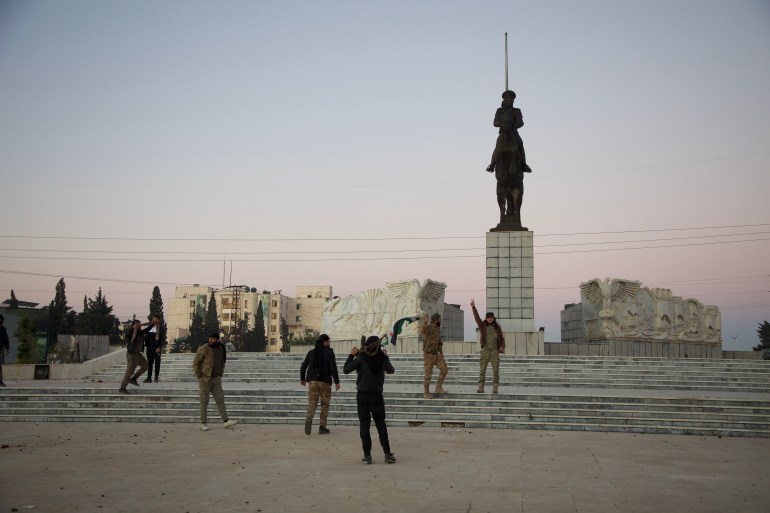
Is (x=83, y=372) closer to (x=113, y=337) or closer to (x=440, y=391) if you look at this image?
(x=440, y=391)

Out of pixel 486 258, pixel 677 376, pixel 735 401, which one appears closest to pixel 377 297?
pixel 486 258

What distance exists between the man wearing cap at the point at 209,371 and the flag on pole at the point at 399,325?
15.5m

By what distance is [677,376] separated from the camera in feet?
66.5

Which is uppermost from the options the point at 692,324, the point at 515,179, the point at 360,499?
the point at 515,179

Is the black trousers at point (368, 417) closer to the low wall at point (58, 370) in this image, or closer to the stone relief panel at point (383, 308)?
the low wall at point (58, 370)

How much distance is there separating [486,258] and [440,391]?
11912mm

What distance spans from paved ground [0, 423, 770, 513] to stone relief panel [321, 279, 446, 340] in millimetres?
16540

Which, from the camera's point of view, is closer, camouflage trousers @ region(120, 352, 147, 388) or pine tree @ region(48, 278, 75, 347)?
camouflage trousers @ region(120, 352, 147, 388)

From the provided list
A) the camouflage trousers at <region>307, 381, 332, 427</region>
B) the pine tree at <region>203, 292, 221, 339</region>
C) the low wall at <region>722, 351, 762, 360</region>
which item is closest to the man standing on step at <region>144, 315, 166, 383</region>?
the camouflage trousers at <region>307, 381, 332, 427</region>

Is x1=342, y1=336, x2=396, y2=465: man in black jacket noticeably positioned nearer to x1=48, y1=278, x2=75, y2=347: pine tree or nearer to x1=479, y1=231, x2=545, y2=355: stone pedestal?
x1=479, y1=231, x2=545, y2=355: stone pedestal

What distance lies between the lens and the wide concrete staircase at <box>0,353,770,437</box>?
543 inches

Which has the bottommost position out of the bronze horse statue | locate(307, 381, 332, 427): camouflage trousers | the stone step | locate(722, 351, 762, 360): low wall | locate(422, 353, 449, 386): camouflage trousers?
the stone step

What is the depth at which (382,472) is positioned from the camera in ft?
30.7

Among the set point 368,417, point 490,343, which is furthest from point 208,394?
point 490,343
